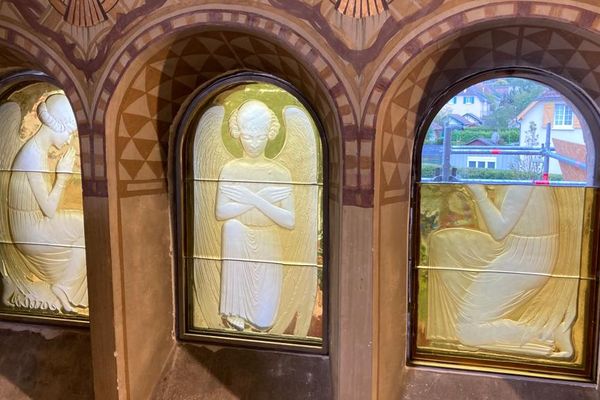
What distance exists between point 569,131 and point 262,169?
181cm

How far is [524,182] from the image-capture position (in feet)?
9.62

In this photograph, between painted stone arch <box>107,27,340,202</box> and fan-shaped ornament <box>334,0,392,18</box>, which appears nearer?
fan-shaped ornament <box>334,0,392,18</box>

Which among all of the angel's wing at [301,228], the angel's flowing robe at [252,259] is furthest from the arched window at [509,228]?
the angel's flowing robe at [252,259]

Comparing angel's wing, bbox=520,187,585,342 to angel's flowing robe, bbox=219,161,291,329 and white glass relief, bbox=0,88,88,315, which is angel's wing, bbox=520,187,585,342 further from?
white glass relief, bbox=0,88,88,315

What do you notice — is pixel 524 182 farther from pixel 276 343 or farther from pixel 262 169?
pixel 276 343

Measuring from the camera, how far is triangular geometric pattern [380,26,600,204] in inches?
96.3

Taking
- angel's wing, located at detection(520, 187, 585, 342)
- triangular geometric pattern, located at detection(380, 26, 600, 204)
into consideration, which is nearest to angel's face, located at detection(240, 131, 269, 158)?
triangular geometric pattern, located at detection(380, 26, 600, 204)

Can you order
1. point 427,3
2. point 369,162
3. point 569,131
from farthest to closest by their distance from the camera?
point 569,131 < point 369,162 < point 427,3

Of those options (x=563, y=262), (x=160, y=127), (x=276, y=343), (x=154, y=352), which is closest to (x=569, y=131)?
(x=563, y=262)

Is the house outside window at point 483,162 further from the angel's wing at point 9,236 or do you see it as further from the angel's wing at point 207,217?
the angel's wing at point 9,236

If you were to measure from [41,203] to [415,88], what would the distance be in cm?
264

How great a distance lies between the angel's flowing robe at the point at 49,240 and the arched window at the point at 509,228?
2.27 metres

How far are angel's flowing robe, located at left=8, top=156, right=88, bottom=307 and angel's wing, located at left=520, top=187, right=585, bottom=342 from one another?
2.94 m

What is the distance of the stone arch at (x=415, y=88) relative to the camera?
2408 mm
